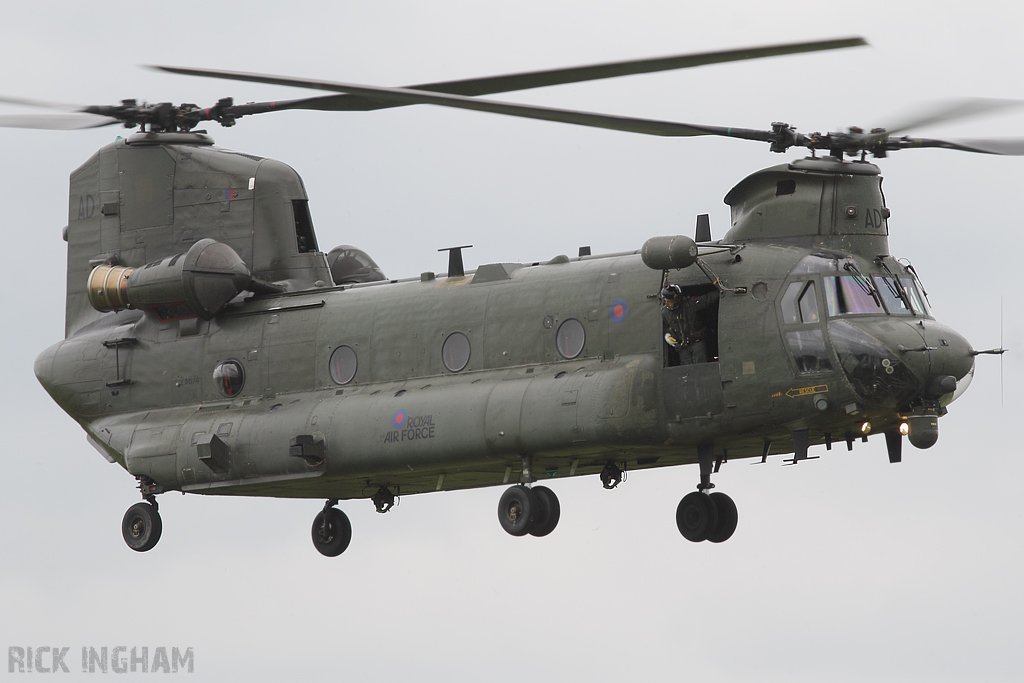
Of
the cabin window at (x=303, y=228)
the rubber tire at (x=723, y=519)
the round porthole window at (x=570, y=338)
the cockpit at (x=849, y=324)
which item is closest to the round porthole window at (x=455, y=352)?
the round porthole window at (x=570, y=338)

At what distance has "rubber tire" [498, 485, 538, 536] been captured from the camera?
28672mm

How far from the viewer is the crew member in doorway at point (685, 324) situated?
91.2ft

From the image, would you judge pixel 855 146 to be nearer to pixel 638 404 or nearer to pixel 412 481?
pixel 638 404

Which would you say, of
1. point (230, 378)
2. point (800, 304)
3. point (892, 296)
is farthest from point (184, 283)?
point (892, 296)

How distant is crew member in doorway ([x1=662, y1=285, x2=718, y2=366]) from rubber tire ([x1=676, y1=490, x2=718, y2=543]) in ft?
8.11

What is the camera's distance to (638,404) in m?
27.5

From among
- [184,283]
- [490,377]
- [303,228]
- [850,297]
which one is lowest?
[490,377]

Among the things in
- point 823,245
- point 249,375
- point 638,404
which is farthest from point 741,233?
point 249,375

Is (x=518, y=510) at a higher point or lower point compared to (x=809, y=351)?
lower

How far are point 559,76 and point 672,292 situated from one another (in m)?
3.60

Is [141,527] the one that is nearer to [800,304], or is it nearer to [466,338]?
[466,338]

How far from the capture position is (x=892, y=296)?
90.7ft

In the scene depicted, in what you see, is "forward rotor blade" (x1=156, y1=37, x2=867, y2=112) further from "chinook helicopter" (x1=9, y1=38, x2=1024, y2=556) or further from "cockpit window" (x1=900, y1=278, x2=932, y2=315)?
"cockpit window" (x1=900, y1=278, x2=932, y2=315)

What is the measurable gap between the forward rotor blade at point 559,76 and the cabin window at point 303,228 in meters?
3.19
